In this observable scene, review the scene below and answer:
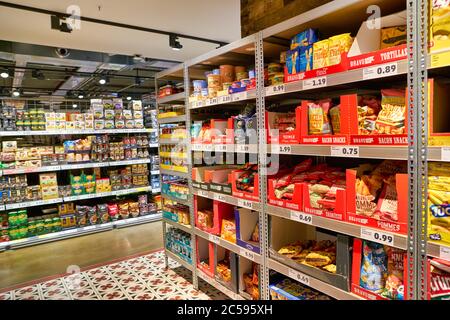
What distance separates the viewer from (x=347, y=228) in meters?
1.56

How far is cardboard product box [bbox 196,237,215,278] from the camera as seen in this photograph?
276 cm

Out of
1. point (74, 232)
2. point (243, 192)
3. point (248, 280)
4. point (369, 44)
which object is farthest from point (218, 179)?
point (74, 232)

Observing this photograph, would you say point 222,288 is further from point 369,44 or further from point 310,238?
point 369,44

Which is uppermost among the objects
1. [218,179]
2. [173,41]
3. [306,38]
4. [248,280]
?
[173,41]

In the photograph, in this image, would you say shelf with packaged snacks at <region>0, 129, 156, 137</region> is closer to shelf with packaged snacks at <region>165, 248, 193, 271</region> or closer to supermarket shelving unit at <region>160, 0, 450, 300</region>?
shelf with packaged snacks at <region>165, 248, 193, 271</region>

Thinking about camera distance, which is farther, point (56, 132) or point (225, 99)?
point (56, 132)

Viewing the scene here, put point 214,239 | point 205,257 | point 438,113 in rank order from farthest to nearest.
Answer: point 205,257 < point 214,239 < point 438,113

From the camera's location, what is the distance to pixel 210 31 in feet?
14.1

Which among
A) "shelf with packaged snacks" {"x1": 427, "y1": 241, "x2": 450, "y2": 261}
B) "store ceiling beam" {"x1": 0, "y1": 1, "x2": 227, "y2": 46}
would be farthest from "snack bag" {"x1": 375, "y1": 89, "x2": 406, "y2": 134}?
"store ceiling beam" {"x1": 0, "y1": 1, "x2": 227, "y2": 46}

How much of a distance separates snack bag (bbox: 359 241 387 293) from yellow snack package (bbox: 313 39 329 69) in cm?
97

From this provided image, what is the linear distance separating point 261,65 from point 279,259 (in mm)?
1287

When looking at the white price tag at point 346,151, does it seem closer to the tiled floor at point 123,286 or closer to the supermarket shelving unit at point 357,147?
the supermarket shelving unit at point 357,147

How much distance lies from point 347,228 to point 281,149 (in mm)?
624

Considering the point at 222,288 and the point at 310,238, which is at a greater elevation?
the point at 310,238
